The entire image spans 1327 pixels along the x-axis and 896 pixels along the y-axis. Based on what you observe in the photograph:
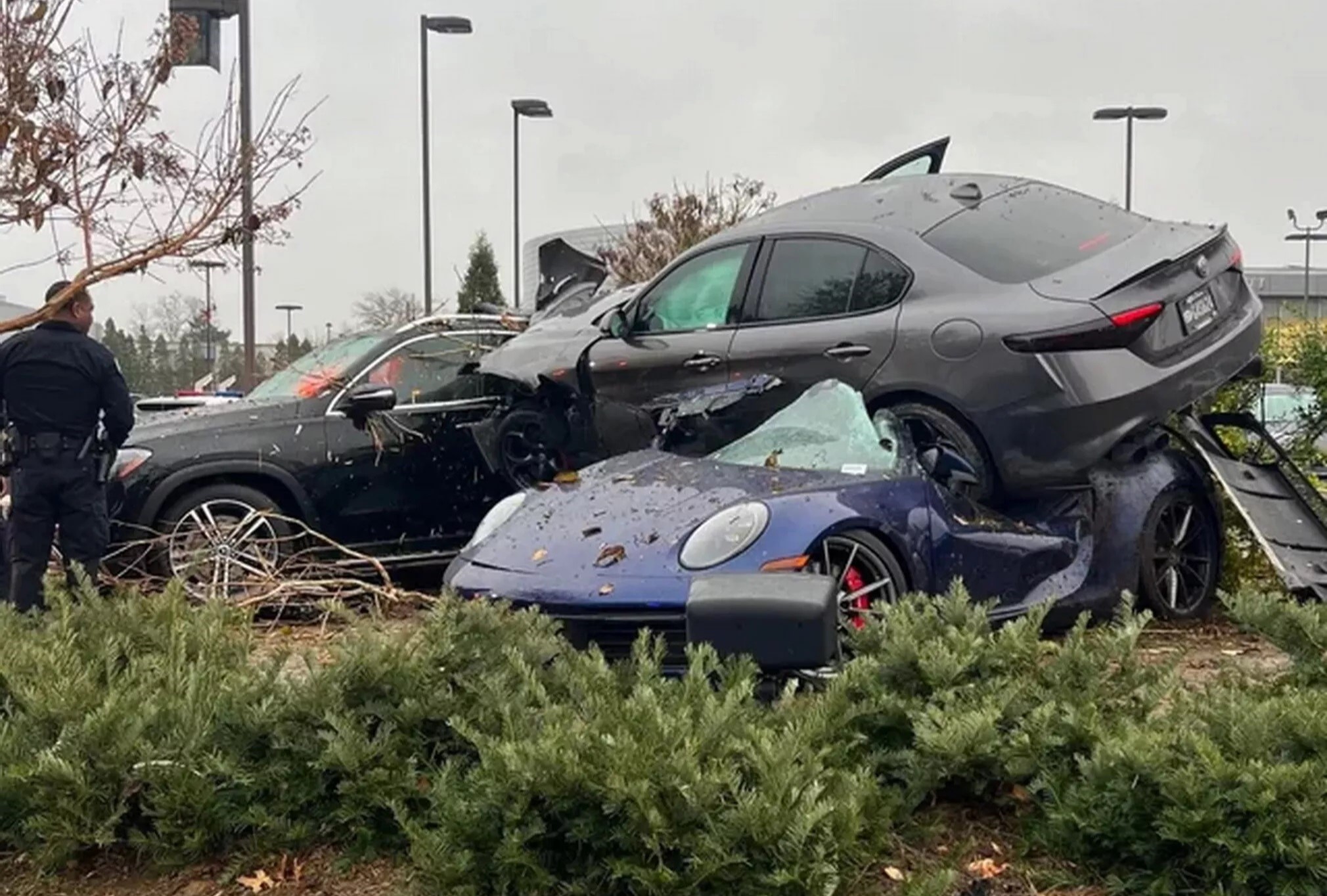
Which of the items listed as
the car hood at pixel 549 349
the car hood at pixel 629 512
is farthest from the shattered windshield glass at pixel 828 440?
the car hood at pixel 549 349

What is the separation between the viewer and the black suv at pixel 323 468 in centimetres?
711

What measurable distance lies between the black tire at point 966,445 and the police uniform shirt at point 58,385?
3.81 meters

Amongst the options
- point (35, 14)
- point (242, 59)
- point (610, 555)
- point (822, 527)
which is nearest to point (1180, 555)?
point (822, 527)

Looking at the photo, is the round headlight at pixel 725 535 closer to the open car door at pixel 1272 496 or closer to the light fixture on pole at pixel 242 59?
the open car door at pixel 1272 496

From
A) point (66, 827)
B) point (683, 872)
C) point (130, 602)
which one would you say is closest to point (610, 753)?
point (683, 872)

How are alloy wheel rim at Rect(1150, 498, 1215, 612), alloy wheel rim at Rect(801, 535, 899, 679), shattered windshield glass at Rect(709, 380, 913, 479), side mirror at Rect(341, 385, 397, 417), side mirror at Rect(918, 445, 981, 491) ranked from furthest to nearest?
side mirror at Rect(341, 385, 397, 417)
alloy wheel rim at Rect(1150, 498, 1215, 612)
side mirror at Rect(918, 445, 981, 491)
shattered windshield glass at Rect(709, 380, 913, 479)
alloy wheel rim at Rect(801, 535, 899, 679)

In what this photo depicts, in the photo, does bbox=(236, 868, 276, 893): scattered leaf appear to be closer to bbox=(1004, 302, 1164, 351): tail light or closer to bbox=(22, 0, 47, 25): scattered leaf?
bbox=(1004, 302, 1164, 351): tail light

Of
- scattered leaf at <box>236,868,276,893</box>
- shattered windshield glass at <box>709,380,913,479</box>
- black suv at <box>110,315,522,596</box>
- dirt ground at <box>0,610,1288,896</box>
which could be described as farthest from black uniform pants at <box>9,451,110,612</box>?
scattered leaf at <box>236,868,276,893</box>

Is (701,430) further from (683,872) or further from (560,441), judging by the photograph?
(683,872)

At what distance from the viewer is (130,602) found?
4547mm

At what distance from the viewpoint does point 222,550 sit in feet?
23.2

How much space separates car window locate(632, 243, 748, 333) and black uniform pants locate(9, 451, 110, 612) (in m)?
2.92

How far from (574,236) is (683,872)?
2492 cm

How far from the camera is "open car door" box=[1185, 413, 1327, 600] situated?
225 inches
